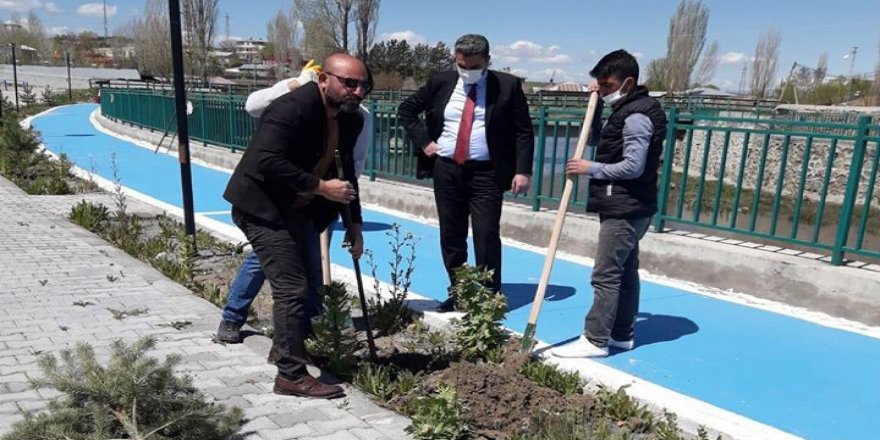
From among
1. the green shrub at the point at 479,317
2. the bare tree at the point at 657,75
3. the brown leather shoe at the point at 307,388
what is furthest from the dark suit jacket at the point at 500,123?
the bare tree at the point at 657,75

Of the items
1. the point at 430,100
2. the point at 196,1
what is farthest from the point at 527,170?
the point at 196,1

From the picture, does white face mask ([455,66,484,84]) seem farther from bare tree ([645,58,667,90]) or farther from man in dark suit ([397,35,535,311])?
bare tree ([645,58,667,90])

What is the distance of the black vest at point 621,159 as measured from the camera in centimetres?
369

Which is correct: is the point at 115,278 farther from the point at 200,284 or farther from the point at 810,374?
the point at 810,374

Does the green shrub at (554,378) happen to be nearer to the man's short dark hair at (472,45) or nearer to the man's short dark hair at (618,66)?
the man's short dark hair at (618,66)

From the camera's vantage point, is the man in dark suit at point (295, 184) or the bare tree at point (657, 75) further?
the bare tree at point (657, 75)

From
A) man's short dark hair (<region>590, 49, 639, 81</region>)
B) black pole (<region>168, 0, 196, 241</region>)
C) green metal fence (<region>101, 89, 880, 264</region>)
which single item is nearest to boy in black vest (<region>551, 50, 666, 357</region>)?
man's short dark hair (<region>590, 49, 639, 81</region>)

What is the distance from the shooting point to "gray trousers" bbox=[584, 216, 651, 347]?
12.5ft

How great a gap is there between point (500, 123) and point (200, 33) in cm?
4649

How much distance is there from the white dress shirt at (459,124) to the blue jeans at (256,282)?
3.37ft

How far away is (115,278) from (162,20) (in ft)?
177

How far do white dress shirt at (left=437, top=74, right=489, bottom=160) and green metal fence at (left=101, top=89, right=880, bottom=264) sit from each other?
225cm

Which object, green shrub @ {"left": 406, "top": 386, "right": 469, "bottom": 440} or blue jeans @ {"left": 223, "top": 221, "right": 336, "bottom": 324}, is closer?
green shrub @ {"left": 406, "top": 386, "right": 469, "bottom": 440}

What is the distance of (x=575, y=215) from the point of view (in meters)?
6.75
